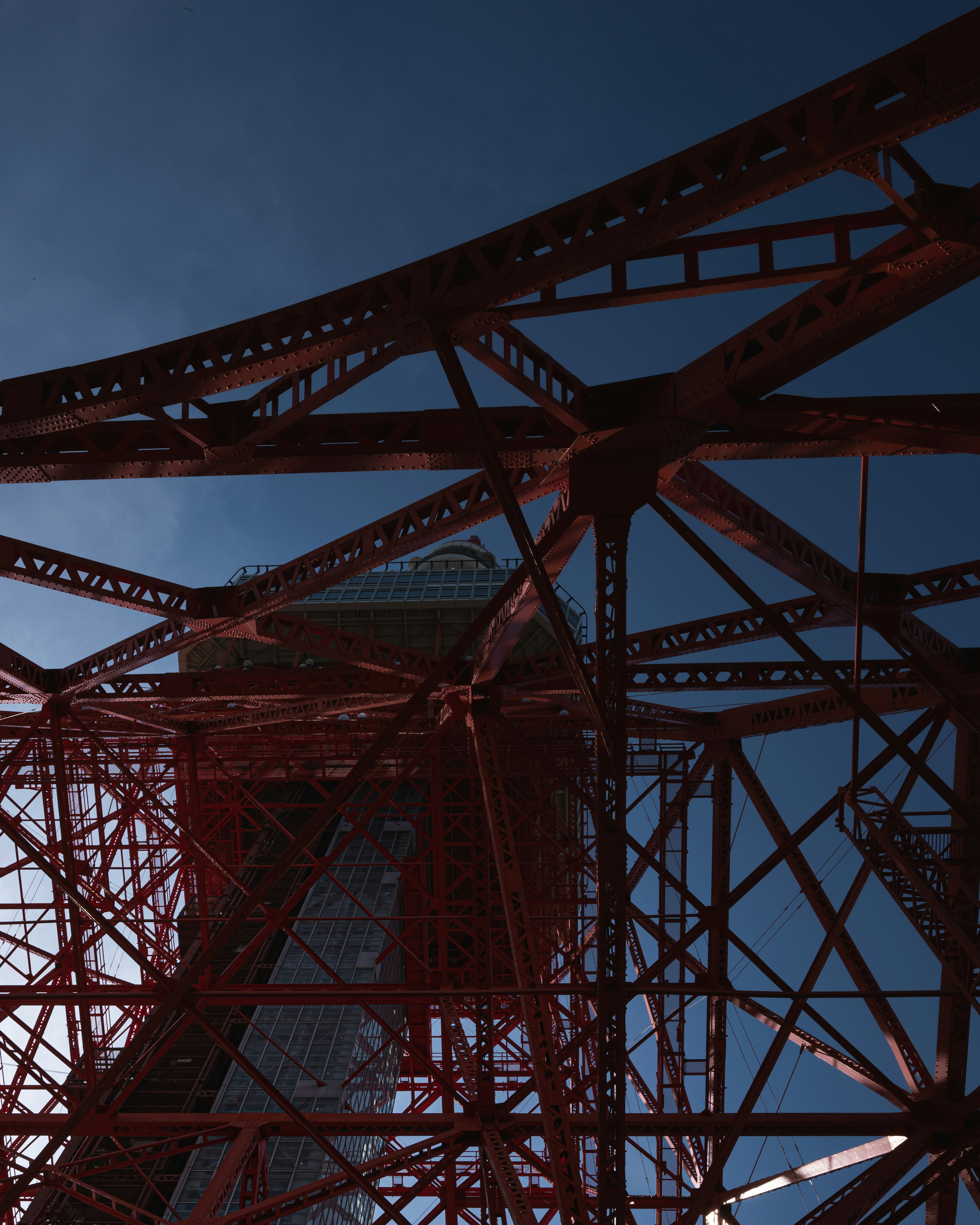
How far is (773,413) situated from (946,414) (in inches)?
78.3

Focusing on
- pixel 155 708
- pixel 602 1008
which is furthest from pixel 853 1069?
pixel 155 708

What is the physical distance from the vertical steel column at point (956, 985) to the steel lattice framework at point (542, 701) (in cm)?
7

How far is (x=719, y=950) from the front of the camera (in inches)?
758

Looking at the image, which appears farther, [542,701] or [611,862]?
[542,701]

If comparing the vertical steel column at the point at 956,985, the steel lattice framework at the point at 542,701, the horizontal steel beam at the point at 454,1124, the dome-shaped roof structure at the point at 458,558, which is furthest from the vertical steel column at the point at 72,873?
the dome-shaped roof structure at the point at 458,558

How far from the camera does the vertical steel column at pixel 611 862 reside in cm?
1080

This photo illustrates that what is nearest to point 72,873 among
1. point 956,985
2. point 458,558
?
point 956,985

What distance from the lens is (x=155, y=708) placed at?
78.6 feet

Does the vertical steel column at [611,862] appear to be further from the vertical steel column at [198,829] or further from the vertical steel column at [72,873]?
the vertical steel column at [198,829]

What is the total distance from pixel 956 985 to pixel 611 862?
816 centimetres

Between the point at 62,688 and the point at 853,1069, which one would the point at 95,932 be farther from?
the point at 853,1069

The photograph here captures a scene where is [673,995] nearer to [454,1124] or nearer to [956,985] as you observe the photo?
[454,1124]

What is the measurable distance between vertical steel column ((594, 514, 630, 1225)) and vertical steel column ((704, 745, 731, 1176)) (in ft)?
24.4

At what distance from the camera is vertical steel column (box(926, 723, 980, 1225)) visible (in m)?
16.2
